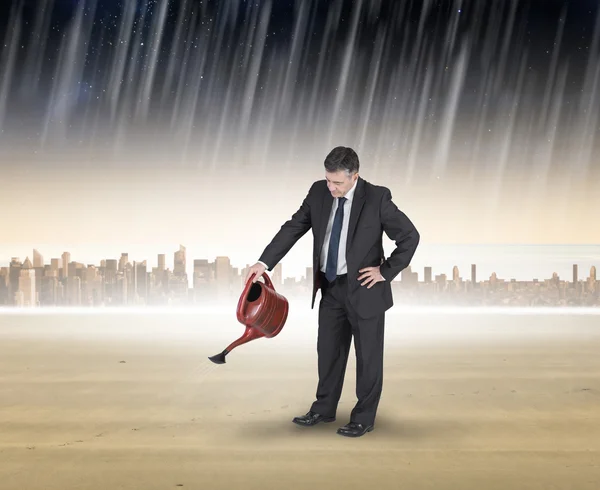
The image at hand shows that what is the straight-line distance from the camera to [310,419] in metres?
3.78

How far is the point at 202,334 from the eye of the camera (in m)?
7.80

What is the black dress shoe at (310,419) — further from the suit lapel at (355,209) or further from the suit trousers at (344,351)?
the suit lapel at (355,209)

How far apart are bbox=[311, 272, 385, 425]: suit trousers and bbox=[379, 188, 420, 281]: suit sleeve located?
222mm

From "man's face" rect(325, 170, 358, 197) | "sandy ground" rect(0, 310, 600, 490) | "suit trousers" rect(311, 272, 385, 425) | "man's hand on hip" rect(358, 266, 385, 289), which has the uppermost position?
"man's face" rect(325, 170, 358, 197)

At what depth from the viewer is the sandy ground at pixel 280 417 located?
2998 millimetres

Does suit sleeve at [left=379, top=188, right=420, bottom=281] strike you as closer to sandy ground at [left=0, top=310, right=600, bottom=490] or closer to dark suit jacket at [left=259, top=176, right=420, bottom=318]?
dark suit jacket at [left=259, top=176, right=420, bottom=318]

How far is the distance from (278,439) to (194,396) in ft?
3.78

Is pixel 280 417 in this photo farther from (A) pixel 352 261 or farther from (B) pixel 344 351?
(A) pixel 352 261

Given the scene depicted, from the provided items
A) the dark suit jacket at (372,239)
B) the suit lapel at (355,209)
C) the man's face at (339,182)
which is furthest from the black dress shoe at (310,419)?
the man's face at (339,182)

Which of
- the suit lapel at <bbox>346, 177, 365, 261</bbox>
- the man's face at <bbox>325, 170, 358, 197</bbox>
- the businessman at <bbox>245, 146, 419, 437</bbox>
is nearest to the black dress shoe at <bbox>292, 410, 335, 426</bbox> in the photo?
the businessman at <bbox>245, 146, 419, 437</bbox>

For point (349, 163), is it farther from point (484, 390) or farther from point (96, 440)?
point (484, 390)

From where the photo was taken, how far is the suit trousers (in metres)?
3.61

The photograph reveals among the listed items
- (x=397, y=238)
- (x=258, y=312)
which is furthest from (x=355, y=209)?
(x=258, y=312)

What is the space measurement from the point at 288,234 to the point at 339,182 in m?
0.44
